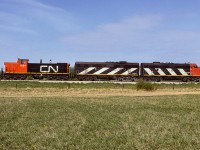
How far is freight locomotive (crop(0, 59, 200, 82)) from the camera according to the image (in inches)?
2391

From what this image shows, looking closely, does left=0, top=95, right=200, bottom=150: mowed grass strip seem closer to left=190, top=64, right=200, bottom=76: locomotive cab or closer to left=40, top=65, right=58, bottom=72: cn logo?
left=40, top=65, right=58, bottom=72: cn logo

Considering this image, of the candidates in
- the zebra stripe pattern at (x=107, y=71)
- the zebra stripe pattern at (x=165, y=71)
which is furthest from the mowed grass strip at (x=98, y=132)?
the zebra stripe pattern at (x=165, y=71)

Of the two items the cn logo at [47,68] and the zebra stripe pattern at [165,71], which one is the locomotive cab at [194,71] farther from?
the cn logo at [47,68]

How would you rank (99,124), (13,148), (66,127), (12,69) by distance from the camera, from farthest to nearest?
(12,69) → (99,124) → (66,127) → (13,148)

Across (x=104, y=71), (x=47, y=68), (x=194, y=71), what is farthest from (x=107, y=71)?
(x=194, y=71)

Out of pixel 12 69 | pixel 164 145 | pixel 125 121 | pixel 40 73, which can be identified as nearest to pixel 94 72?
pixel 40 73

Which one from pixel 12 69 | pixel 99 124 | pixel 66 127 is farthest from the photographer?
pixel 12 69

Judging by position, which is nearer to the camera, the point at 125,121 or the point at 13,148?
the point at 13,148

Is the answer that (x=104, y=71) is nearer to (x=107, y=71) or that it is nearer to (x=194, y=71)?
(x=107, y=71)

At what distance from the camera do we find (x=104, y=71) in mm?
62531

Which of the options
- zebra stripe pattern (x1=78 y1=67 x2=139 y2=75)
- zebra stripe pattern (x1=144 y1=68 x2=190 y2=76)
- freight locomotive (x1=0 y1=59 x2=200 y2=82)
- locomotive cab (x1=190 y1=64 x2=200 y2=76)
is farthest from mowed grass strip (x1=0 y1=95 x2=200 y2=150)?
locomotive cab (x1=190 y1=64 x2=200 y2=76)

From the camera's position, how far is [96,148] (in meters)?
9.92

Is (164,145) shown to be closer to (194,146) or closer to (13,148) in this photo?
(194,146)

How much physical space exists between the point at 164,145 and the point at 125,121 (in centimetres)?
512
